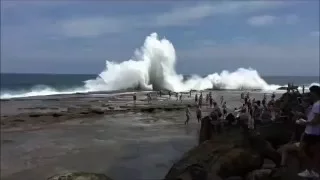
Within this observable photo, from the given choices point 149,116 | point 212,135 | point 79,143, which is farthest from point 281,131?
point 149,116

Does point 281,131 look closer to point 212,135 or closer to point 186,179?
point 212,135

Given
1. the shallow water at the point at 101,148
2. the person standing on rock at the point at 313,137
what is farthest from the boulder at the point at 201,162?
the shallow water at the point at 101,148

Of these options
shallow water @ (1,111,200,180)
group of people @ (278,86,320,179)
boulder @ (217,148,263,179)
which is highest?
group of people @ (278,86,320,179)

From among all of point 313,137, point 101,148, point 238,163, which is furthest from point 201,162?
point 101,148

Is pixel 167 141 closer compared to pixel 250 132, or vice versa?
pixel 250 132

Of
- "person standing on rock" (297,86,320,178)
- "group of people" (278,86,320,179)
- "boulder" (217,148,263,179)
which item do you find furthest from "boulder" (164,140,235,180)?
"person standing on rock" (297,86,320,178)

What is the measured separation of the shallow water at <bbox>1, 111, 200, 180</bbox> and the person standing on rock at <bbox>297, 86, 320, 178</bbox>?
7.89m

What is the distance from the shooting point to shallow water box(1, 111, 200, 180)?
59.5 feet

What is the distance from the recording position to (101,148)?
23.0 meters

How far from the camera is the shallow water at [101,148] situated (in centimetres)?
1812

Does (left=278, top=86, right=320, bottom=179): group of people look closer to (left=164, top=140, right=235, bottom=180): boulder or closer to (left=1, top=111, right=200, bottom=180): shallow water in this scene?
(left=164, top=140, right=235, bottom=180): boulder

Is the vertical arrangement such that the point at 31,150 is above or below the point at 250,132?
below

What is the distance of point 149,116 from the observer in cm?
3838

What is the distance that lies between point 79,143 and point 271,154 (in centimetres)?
1408
